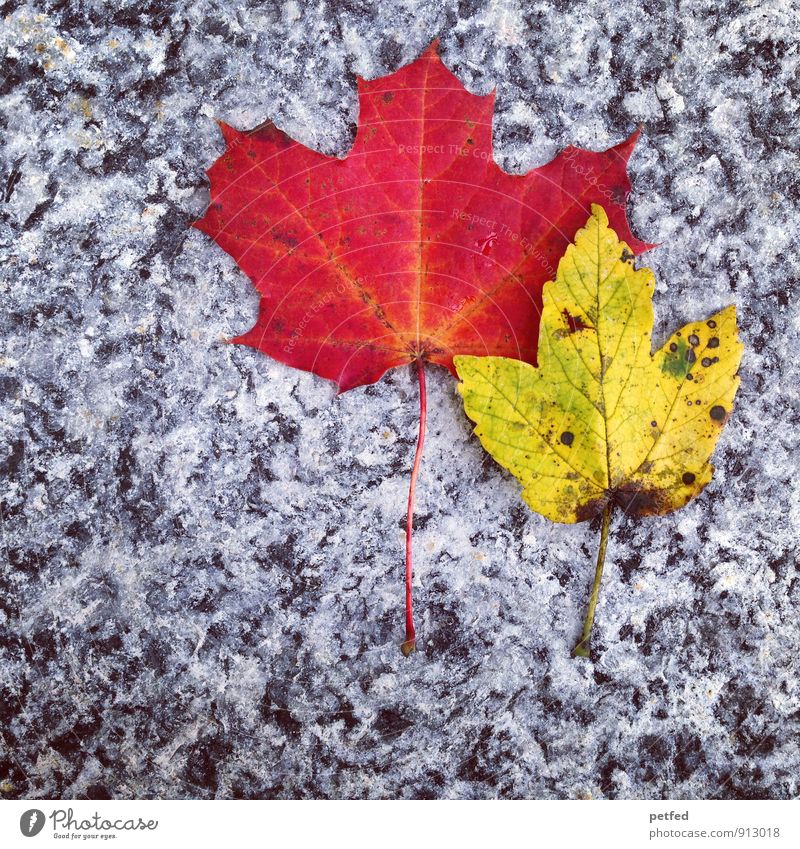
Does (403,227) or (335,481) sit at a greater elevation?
(403,227)

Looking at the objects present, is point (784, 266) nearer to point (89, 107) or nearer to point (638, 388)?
point (638, 388)

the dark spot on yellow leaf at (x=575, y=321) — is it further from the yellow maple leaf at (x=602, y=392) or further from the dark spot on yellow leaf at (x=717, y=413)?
the dark spot on yellow leaf at (x=717, y=413)

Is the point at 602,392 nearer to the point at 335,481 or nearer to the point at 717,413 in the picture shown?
the point at 717,413

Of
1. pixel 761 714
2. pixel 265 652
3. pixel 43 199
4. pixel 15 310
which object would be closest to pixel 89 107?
pixel 43 199

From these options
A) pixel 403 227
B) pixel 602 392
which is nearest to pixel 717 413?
pixel 602 392

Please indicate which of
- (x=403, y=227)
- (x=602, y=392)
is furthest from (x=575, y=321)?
(x=403, y=227)

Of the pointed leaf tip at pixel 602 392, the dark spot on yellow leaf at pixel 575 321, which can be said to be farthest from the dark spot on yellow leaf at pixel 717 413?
the dark spot on yellow leaf at pixel 575 321

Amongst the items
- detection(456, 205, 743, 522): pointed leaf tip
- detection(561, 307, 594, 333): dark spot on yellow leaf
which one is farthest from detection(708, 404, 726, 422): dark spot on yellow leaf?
detection(561, 307, 594, 333): dark spot on yellow leaf

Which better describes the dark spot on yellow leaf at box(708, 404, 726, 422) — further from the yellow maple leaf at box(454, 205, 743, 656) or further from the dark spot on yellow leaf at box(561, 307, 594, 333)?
the dark spot on yellow leaf at box(561, 307, 594, 333)
